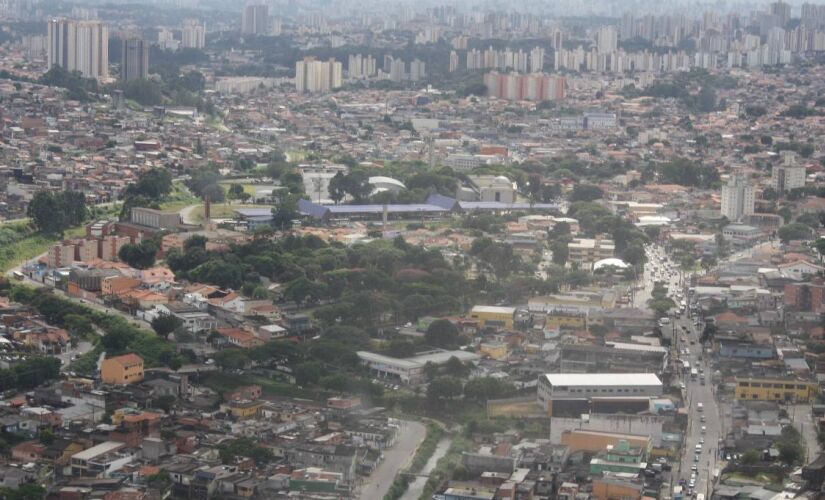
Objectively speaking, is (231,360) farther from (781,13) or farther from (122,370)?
(781,13)

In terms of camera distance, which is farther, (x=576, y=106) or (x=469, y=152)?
(x=576, y=106)

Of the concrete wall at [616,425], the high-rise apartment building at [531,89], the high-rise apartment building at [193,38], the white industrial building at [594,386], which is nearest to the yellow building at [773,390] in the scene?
the white industrial building at [594,386]

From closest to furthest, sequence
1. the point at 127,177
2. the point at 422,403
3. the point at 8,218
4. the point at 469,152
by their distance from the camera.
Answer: the point at 422,403 < the point at 8,218 < the point at 127,177 < the point at 469,152

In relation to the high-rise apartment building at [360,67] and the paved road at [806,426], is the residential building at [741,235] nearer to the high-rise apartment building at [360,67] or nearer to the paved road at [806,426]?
the paved road at [806,426]

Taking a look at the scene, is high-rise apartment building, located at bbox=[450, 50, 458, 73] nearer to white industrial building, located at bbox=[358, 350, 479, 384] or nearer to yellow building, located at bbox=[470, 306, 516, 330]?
yellow building, located at bbox=[470, 306, 516, 330]

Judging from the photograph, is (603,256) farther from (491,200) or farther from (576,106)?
(576,106)

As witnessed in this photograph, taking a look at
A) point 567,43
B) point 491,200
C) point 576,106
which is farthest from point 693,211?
point 567,43
